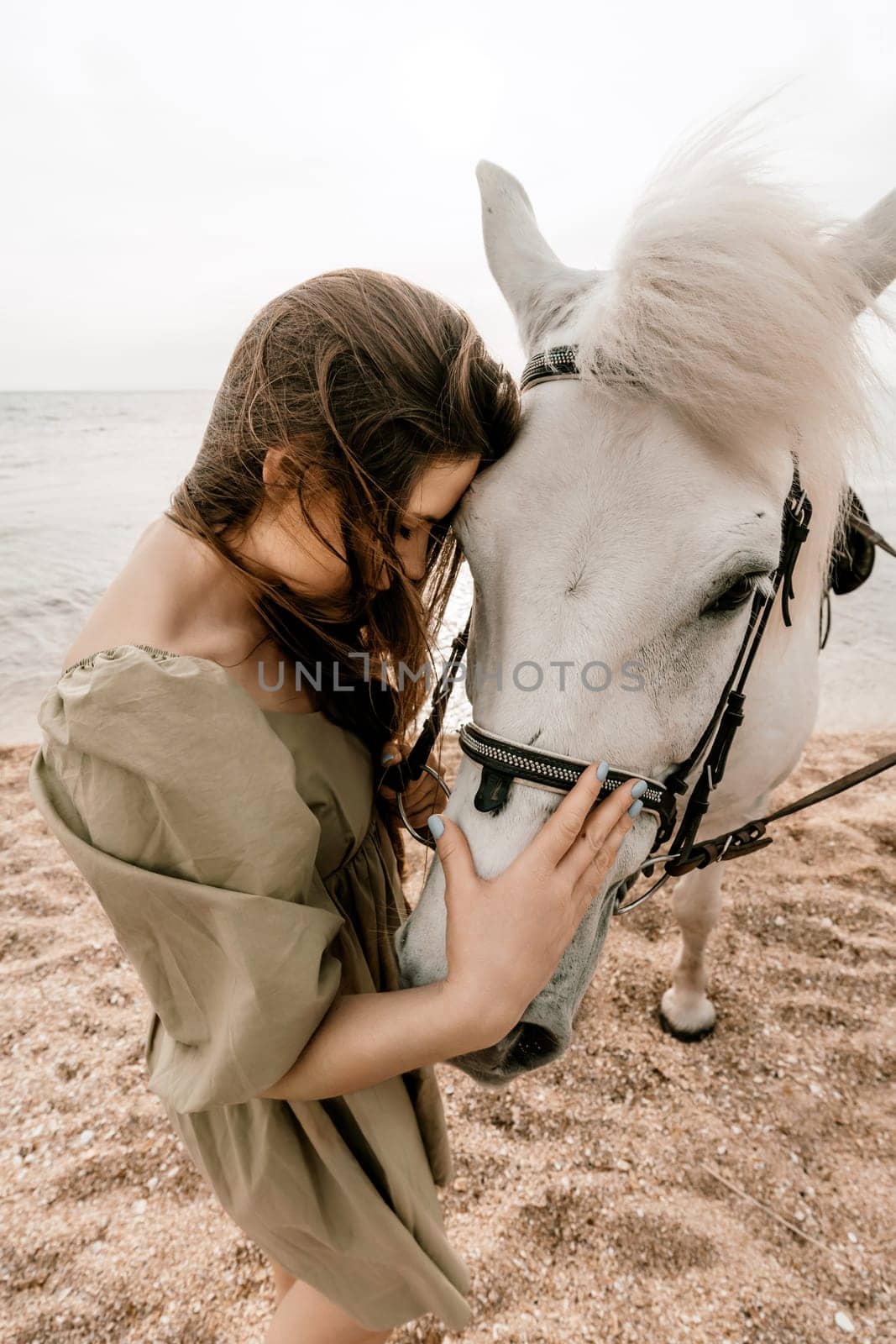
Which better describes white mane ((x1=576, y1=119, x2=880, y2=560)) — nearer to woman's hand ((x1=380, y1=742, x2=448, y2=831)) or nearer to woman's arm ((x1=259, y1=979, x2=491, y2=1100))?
woman's hand ((x1=380, y1=742, x2=448, y2=831))

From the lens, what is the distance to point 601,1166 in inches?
86.2

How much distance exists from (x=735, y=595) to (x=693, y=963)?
2.01 m

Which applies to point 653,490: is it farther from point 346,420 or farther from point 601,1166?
point 601,1166

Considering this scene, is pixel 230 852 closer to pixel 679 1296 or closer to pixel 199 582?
pixel 199 582

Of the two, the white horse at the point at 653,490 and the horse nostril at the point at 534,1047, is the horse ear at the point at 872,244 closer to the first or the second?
the white horse at the point at 653,490

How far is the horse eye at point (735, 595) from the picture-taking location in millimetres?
1156

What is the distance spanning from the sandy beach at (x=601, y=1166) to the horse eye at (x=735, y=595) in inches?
75.4

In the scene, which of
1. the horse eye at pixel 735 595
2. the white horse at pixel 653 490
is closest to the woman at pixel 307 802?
the white horse at pixel 653 490

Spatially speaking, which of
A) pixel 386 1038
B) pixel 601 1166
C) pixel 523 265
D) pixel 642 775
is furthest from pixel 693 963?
pixel 523 265

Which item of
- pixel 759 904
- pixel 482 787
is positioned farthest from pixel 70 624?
pixel 482 787

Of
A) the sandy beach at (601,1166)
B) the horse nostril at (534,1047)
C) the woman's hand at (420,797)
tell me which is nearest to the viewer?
the horse nostril at (534,1047)

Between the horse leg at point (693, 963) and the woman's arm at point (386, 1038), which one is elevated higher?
the woman's arm at point (386, 1038)

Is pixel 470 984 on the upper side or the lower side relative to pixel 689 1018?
upper

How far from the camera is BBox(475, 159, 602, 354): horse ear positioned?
157 cm
